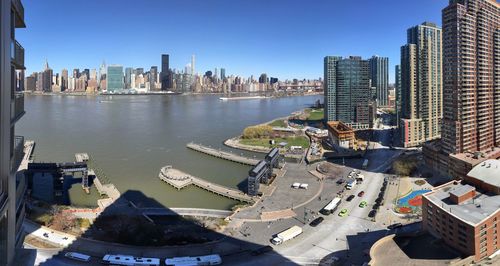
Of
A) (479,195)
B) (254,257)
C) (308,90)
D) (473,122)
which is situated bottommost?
(254,257)

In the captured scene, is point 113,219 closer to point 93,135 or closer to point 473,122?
point 473,122

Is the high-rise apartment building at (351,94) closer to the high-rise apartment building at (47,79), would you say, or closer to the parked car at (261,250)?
the parked car at (261,250)

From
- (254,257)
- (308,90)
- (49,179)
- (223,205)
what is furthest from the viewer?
(308,90)

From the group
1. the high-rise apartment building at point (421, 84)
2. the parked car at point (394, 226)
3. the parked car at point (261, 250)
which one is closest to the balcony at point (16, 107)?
the parked car at point (261, 250)

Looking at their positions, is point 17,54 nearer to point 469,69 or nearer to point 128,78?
point 469,69

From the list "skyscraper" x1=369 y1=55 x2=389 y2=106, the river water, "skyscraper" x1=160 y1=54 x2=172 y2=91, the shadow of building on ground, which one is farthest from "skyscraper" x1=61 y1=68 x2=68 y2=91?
the shadow of building on ground

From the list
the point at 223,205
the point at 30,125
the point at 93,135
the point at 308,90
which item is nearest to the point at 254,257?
the point at 223,205

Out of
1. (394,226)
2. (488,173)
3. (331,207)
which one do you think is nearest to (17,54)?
(394,226)

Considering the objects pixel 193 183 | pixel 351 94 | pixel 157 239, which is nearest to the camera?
pixel 157 239
